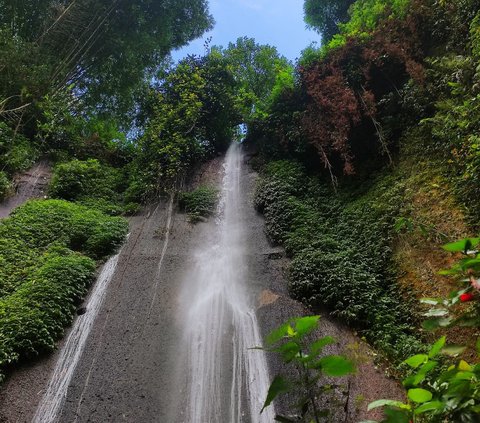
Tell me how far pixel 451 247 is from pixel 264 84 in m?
17.9

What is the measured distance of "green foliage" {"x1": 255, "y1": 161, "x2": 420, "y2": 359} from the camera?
6.52 metres

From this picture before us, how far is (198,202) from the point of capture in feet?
35.4

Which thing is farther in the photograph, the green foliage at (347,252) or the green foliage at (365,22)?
the green foliage at (365,22)

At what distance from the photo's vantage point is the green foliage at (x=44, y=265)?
247 inches

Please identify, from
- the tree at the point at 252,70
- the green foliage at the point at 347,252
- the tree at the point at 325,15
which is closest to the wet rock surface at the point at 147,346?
the green foliage at the point at 347,252

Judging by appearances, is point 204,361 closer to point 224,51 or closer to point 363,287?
point 363,287

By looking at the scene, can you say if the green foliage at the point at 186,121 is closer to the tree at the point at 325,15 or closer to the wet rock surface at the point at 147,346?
the wet rock surface at the point at 147,346

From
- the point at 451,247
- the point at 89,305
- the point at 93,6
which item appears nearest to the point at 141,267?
the point at 89,305

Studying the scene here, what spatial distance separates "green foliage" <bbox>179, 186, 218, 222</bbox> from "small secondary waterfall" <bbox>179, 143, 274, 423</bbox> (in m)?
1.02

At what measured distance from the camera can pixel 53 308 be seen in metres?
6.80

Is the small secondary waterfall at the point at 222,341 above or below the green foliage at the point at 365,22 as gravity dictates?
below

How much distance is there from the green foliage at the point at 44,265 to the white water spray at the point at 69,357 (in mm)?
219

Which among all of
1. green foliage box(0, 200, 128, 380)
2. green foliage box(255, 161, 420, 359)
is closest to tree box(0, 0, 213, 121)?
green foliage box(0, 200, 128, 380)

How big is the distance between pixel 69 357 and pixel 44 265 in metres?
2.17
